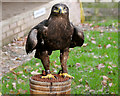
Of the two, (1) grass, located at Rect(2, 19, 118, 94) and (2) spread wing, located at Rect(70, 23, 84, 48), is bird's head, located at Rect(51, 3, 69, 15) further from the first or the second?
(1) grass, located at Rect(2, 19, 118, 94)

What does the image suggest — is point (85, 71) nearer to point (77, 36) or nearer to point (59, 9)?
point (77, 36)

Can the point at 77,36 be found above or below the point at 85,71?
above

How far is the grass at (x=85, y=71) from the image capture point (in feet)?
19.7

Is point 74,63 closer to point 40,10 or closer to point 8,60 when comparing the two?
point 8,60

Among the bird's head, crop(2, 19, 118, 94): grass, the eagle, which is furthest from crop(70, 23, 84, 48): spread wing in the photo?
crop(2, 19, 118, 94): grass

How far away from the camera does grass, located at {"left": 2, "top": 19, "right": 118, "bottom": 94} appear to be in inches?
236

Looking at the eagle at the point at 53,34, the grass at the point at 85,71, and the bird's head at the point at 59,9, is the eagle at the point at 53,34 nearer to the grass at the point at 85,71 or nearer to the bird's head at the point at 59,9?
the bird's head at the point at 59,9

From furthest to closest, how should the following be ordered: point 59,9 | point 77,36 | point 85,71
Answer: point 85,71
point 77,36
point 59,9

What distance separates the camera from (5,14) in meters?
8.40

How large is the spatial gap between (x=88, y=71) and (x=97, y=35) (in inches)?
147

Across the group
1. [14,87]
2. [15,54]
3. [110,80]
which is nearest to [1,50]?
[15,54]

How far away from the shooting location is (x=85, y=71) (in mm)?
6918

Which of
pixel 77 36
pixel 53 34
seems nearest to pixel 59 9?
pixel 53 34

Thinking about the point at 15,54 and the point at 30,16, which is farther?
the point at 30,16
